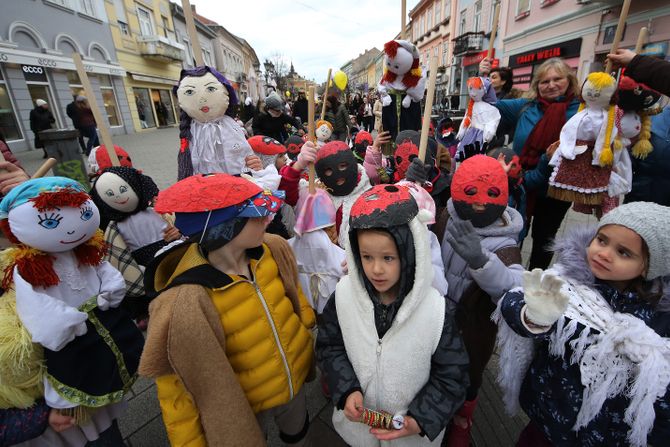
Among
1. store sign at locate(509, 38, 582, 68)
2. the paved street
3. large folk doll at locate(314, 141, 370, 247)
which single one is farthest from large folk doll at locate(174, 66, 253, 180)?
store sign at locate(509, 38, 582, 68)

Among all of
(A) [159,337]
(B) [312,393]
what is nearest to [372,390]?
(A) [159,337]

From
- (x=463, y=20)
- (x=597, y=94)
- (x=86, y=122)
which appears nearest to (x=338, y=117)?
(x=597, y=94)

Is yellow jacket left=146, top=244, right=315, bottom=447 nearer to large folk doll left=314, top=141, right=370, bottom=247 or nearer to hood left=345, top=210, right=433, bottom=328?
hood left=345, top=210, right=433, bottom=328

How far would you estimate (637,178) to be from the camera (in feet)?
8.29

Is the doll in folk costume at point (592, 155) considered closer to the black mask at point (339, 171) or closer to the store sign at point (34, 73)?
the black mask at point (339, 171)

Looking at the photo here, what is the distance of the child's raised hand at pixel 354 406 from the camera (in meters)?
1.39

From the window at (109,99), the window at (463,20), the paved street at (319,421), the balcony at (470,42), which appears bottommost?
the paved street at (319,421)

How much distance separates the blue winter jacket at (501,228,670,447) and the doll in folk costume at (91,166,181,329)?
7.70 ft

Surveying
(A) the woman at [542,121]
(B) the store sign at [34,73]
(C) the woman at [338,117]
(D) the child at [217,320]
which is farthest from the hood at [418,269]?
(B) the store sign at [34,73]

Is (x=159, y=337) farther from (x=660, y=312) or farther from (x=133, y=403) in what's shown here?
(x=660, y=312)

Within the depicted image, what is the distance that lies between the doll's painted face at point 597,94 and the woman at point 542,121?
30cm

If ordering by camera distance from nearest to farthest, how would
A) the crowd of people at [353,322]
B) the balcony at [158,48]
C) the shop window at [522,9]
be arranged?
1. the crowd of people at [353,322]
2. the shop window at [522,9]
3. the balcony at [158,48]

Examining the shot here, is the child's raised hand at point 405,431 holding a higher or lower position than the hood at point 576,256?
lower

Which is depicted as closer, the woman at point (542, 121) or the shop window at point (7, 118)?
the woman at point (542, 121)
